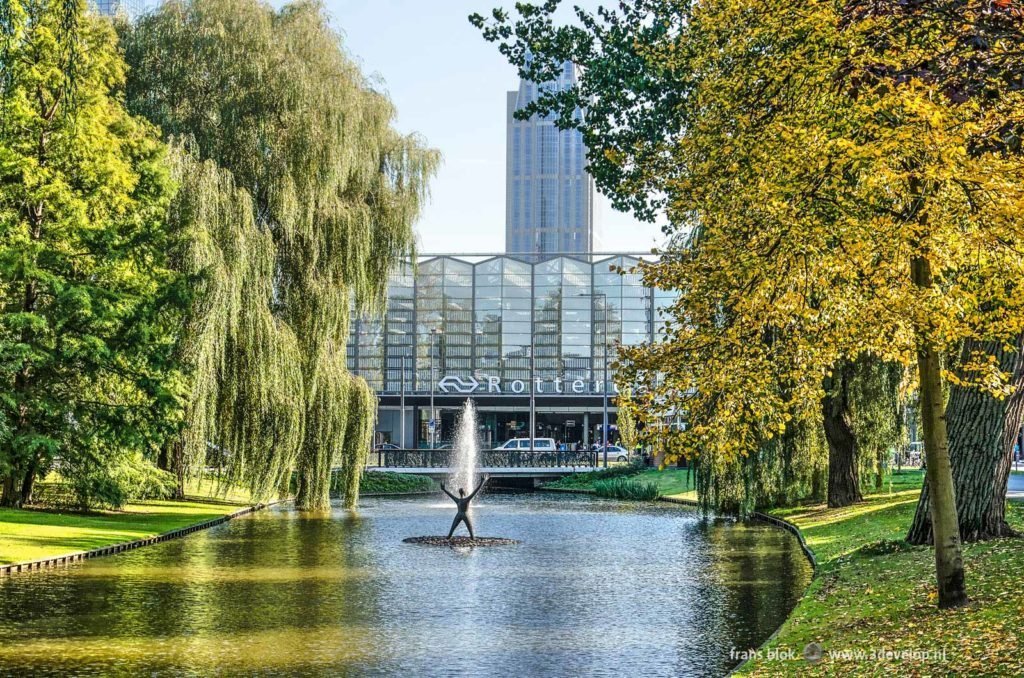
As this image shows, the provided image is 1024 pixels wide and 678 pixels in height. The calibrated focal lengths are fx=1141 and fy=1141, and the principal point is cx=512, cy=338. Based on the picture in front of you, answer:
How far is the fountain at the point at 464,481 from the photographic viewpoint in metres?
29.4

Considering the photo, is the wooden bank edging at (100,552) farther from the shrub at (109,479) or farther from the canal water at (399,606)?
the shrub at (109,479)

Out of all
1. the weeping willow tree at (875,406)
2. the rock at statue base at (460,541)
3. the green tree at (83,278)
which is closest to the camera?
the green tree at (83,278)

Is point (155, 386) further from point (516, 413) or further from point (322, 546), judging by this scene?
point (516, 413)

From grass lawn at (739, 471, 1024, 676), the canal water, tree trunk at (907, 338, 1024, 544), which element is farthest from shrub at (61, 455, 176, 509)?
tree trunk at (907, 338, 1024, 544)

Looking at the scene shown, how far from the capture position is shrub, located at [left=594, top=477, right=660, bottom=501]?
50.4 m

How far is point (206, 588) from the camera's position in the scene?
19.9 m

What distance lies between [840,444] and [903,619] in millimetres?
19376

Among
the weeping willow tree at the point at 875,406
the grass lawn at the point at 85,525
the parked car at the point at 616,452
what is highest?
the weeping willow tree at the point at 875,406

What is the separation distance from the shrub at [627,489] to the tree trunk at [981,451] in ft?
104

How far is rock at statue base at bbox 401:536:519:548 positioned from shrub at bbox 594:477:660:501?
2099 centimetres

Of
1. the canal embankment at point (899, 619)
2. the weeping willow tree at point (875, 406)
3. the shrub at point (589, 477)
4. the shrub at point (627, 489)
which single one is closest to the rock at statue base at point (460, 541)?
the canal embankment at point (899, 619)

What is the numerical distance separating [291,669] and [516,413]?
279 ft

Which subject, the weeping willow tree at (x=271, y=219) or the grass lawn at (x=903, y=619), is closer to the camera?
the grass lawn at (x=903, y=619)

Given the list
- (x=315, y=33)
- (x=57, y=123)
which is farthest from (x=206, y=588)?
(x=315, y=33)
